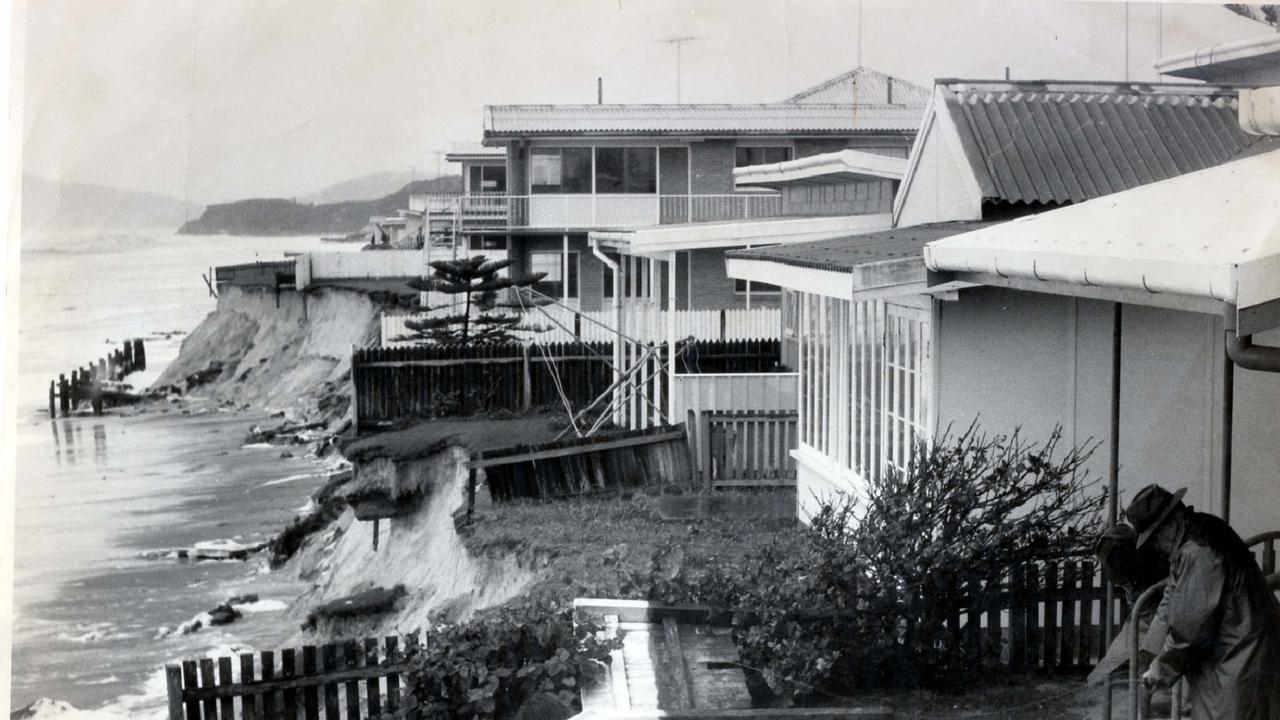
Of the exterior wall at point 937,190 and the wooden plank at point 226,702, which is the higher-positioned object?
the exterior wall at point 937,190

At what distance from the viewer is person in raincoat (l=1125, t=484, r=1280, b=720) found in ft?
15.3

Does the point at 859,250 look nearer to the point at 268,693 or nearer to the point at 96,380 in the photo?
the point at 268,693

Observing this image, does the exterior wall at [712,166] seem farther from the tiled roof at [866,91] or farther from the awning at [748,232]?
the tiled roof at [866,91]

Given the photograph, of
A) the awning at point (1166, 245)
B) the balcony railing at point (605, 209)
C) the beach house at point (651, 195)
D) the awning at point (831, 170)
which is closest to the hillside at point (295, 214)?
the beach house at point (651, 195)

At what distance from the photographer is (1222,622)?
4691mm

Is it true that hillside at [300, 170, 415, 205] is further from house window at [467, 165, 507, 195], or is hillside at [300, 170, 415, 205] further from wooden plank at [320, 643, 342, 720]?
house window at [467, 165, 507, 195]

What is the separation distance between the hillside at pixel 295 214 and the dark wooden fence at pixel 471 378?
2799 mm

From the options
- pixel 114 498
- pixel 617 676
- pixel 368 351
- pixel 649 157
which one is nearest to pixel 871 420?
pixel 617 676

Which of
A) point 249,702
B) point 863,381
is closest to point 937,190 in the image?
point 863,381

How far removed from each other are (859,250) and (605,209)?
32.1 feet

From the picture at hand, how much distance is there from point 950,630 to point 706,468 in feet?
16.3

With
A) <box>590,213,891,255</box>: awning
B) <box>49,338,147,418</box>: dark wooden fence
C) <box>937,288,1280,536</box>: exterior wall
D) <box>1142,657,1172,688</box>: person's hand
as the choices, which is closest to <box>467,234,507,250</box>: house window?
<box>590,213,891,255</box>: awning

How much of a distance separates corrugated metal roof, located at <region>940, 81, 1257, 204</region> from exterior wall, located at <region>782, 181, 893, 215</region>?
2631mm

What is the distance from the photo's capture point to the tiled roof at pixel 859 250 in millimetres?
7496
